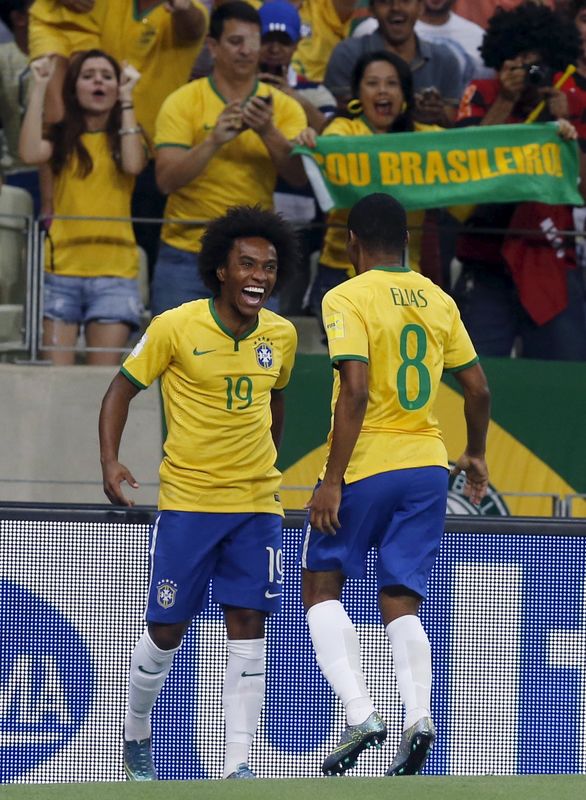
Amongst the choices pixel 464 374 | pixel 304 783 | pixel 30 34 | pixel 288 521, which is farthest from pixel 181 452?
pixel 30 34

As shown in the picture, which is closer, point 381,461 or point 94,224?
point 381,461

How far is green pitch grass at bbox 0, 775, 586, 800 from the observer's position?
4543mm

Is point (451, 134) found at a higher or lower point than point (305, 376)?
higher

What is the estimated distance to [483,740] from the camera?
6.47 meters

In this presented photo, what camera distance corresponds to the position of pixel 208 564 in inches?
234

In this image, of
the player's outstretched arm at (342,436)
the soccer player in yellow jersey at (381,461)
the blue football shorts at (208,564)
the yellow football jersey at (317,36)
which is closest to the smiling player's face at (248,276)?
the soccer player in yellow jersey at (381,461)

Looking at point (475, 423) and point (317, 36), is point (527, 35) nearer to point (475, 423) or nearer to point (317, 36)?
point (317, 36)

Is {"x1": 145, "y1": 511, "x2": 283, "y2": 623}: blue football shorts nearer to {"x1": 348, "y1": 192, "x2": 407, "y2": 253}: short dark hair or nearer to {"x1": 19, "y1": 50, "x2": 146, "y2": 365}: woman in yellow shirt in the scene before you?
{"x1": 348, "y1": 192, "x2": 407, "y2": 253}: short dark hair

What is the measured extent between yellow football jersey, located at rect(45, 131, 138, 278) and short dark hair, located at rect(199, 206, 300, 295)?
2.83 metres

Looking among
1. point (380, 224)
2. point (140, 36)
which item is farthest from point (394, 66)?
point (380, 224)

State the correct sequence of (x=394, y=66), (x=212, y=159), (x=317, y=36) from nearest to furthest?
1. (x=394, y=66)
2. (x=212, y=159)
3. (x=317, y=36)

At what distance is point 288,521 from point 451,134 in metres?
3.42

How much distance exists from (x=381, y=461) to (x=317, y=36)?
5.02m

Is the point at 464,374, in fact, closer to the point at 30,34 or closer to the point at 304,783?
the point at 304,783
